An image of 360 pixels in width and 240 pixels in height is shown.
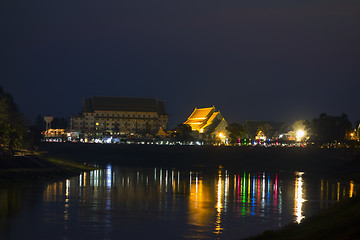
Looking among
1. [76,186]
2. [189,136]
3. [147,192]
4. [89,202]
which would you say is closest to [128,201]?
[89,202]

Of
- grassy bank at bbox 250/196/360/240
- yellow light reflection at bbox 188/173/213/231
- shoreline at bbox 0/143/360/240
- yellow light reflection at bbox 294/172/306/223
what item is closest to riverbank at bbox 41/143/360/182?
shoreline at bbox 0/143/360/240

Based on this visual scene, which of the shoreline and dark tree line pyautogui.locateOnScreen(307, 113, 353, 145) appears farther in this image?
dark tree line pyautogui.locateOnScreen(307, 113, 353, 145)

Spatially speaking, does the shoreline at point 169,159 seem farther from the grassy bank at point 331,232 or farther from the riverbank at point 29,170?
the grassy bank at point 331,232

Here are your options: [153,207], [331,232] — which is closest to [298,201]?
[153,207]

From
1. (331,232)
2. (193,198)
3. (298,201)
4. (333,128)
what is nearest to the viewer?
(331,232)

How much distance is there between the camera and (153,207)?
47594 millimetres

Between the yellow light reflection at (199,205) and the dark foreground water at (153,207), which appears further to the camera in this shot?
the yellow light reflection at (199,205)

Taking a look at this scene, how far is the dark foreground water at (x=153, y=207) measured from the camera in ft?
118

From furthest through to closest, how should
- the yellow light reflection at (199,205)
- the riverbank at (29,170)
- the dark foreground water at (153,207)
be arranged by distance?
the riverbank at (29,170) → the yellow light reflection at (199,205) → the dark foreground water at (153,207)

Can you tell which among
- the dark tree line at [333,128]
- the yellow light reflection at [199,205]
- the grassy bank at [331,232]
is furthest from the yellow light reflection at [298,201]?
the dark tree line at [333,128]

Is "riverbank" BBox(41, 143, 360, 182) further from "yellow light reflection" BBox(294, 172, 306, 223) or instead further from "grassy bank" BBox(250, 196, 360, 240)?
"grassy bank" BBox(250, 196, 360, 240)

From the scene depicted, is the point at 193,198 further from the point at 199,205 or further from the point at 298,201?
the point at 298,201

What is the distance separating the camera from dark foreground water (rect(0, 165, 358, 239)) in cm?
3597

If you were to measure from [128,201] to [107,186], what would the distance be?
45.6ft
